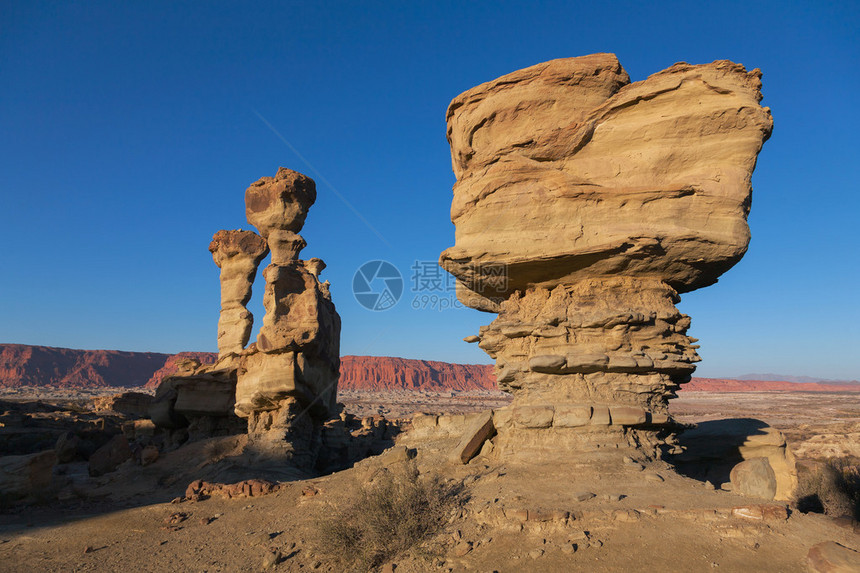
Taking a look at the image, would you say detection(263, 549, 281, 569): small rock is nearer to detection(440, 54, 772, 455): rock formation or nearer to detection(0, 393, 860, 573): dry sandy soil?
detection(0, 393, 860, 573): dry sandy soil

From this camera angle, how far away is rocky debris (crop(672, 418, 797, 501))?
9.01 m

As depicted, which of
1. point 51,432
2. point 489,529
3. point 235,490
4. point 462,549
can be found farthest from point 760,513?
point 51,432

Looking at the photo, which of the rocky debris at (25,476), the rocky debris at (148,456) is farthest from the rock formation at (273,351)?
the rocky debris at (25,476)

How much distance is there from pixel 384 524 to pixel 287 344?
913 cm

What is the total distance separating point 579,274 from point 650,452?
3168 millimetres

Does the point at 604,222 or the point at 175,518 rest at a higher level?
the point at 604,222

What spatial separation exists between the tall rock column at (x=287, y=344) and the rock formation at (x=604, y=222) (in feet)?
24.4

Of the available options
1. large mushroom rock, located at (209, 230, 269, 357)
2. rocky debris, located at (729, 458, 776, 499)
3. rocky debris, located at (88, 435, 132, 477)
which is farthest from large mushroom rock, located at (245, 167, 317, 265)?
rocky debris, located at (729, 458, 776, 499)

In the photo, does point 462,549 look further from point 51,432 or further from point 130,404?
point 130,404

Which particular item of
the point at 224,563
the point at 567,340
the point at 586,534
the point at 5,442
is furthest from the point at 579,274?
the point at 5,442

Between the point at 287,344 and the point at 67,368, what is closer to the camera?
the point at 287,344

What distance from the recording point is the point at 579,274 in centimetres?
852

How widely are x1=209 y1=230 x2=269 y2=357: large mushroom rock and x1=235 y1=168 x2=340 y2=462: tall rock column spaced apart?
3.79 metres

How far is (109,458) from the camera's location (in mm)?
15656
